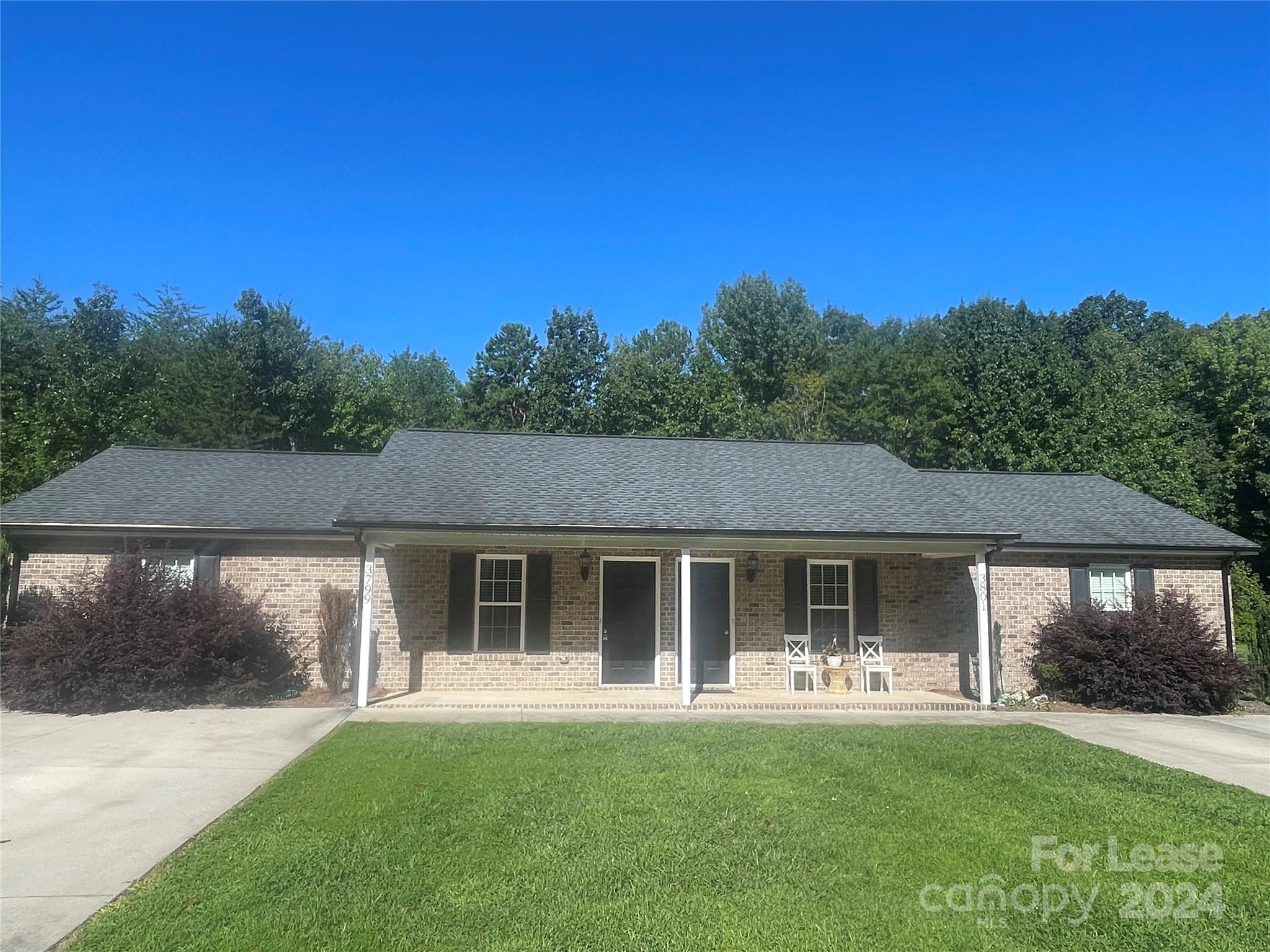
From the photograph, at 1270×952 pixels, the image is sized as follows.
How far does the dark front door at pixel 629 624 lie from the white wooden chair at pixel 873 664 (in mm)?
3510

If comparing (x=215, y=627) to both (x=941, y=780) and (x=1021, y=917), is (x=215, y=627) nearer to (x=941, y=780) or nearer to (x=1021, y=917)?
(x=941, y=780)

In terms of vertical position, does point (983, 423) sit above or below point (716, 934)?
above

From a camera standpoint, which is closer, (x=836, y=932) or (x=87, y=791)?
(x=836, y=932)

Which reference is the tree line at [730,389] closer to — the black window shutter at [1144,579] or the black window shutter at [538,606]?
the black window shutter at [1144,579]

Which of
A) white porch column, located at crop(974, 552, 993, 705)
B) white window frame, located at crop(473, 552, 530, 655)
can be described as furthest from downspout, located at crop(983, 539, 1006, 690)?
white window frame, located at crop(473, 552, 530, 655)

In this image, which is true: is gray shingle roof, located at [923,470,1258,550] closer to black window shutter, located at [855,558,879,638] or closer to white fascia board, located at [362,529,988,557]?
white fascia board, located at [362,529,988,557]

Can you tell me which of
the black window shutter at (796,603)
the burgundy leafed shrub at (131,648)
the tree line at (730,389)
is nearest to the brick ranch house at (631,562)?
the black window shutter at (796,603)

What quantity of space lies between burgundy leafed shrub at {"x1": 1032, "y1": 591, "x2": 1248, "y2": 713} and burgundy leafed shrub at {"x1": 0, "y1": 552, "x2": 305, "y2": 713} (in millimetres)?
12465

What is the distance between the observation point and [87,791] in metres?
6.86

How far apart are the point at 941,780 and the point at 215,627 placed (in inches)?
386

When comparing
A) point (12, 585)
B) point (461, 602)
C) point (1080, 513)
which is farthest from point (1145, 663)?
point (12, 585)

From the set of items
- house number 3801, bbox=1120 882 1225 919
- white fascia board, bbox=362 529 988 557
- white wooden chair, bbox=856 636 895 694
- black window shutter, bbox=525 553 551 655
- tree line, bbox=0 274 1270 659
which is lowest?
house number 3801, bbox=1120 882 1225 919

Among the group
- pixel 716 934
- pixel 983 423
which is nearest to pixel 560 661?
pixel 716 934

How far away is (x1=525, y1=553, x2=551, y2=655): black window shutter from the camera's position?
13266mm
